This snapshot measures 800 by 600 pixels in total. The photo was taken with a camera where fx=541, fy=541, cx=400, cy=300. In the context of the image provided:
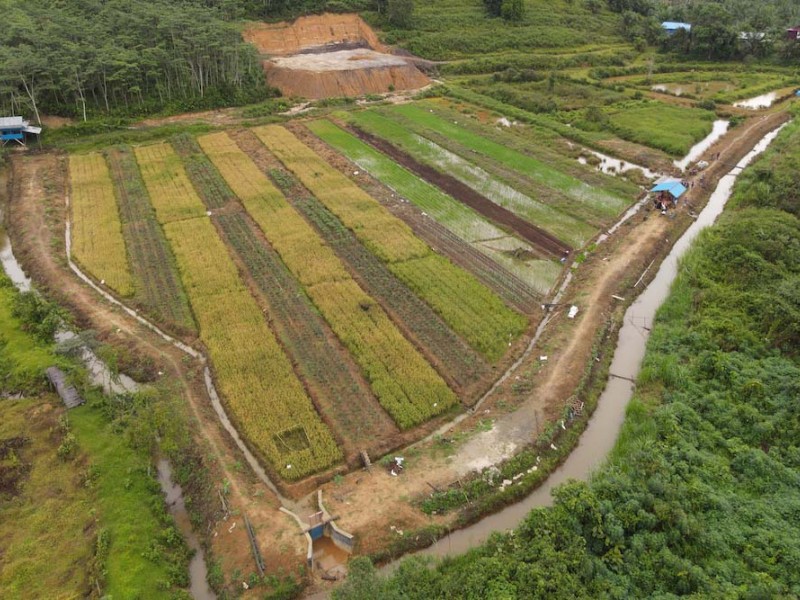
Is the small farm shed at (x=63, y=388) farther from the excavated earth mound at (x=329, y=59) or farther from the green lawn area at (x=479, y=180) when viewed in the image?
the excavated earth mound at (x=329, y=59)

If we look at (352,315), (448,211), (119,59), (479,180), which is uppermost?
(119,59)

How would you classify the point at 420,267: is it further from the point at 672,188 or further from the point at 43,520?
the point at 672,188

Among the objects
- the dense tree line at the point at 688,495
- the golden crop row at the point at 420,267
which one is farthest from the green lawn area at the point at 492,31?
the dense tree line at the point at 688,495

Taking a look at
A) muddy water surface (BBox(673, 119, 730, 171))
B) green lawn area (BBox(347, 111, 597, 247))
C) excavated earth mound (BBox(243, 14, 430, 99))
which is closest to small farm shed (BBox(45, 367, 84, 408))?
green lawn area (BBox(347, 111, 597, 247))

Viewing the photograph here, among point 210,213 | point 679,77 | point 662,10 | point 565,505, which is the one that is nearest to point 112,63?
point 210,213

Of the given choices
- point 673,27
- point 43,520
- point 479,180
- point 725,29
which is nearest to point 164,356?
point 43,520

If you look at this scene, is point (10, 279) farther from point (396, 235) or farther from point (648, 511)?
point (648, 511)

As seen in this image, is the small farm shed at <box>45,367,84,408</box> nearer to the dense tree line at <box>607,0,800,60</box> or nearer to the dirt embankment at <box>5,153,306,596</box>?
the dirt embankment at <box>5,153,306,596</box>
